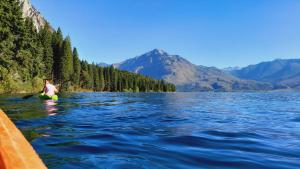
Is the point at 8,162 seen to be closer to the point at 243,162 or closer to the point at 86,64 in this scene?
the point at 243,162

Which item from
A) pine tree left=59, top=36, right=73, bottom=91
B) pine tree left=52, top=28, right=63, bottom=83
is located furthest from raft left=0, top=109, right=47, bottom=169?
pine tree left=52, top=28, right=63, bottom=83

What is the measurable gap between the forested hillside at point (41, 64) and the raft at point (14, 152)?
55.0 metres

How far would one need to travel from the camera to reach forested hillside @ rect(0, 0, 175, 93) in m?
55.8

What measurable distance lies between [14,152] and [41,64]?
70815mm

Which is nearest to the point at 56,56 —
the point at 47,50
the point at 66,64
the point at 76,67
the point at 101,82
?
the point at 66,64

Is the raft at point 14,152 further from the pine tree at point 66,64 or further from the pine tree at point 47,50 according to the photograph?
the pine tree at point 66,64

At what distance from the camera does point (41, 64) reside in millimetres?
69188

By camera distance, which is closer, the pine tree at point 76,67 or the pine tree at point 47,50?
the pine tree at point 47,50

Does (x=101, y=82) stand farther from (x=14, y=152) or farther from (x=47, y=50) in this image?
(x=14, y=152)

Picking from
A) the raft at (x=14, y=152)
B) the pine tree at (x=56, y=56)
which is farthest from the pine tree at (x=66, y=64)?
the raft at (x=14, y=152)

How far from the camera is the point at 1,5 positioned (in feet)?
175

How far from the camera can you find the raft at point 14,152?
6.90 feet

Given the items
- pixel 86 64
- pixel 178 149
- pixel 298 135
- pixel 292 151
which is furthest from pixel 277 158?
pixel 86 64

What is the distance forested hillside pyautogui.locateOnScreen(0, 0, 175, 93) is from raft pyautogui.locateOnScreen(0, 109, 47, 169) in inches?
2166
